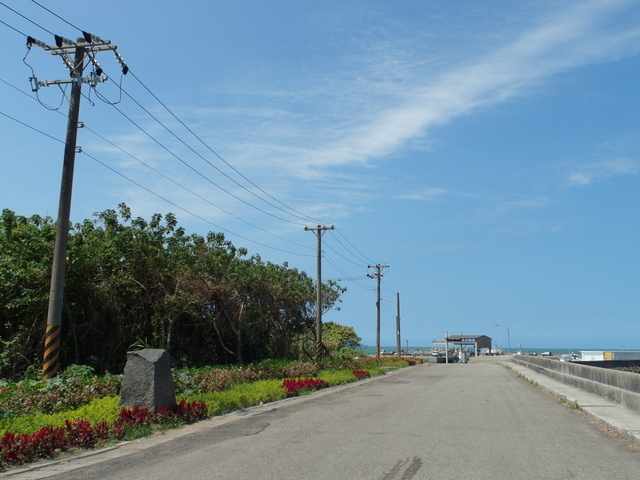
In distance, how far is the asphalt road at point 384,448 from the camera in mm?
8000

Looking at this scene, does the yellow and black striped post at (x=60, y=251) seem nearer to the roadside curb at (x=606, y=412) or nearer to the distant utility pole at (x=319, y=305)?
the roadside curb at (x=606, y=412)

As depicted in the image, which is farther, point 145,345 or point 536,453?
point 145,345

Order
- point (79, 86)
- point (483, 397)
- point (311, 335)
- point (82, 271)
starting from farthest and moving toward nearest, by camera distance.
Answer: point (311, 335) < point (82, 271) < point (483, 397) < point (79, 86)

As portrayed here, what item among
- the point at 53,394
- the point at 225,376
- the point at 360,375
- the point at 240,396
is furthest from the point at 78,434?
the point at 360,375

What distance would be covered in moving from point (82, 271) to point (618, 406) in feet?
60.2

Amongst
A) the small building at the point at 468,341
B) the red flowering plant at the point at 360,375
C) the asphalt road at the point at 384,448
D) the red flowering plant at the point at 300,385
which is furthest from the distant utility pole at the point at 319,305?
the small building at the point at 468,341

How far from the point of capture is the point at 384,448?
968cm

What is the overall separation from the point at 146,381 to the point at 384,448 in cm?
546

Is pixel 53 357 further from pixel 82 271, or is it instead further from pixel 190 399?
pixel 82 271

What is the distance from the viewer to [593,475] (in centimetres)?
795

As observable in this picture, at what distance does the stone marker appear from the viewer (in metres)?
12.3

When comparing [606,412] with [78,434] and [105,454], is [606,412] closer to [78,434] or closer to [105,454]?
[105,454]

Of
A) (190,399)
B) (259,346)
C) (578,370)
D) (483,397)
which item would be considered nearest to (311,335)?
(259,346)

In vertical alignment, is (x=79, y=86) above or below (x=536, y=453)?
above
